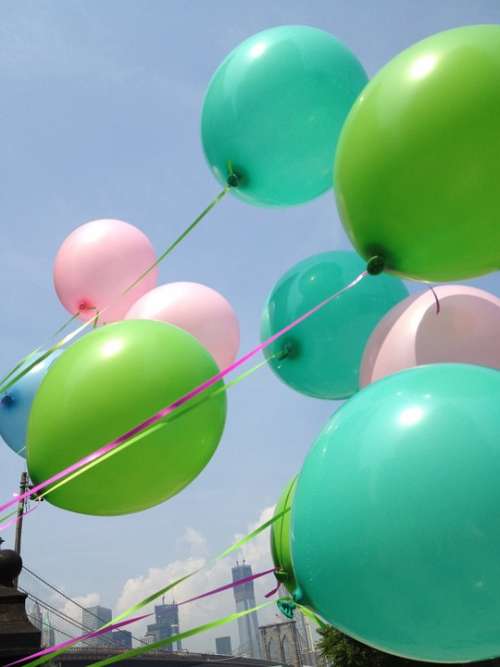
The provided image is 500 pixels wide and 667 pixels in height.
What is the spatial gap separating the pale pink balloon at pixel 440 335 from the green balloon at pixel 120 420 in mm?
849

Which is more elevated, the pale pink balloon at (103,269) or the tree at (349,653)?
the pale pink balloon at (103,269)

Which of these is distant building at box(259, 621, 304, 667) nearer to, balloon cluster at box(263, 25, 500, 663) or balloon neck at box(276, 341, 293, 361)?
balloon neck at box(276, 341, 293, 361)

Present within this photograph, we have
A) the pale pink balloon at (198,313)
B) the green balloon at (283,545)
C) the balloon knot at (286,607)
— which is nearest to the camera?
the balloon knot at (286,607)

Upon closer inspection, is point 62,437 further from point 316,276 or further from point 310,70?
point 310,70

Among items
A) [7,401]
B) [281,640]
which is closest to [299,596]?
[7,401]

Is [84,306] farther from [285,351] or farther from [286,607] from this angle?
[286,607]

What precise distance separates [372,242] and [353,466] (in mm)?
951

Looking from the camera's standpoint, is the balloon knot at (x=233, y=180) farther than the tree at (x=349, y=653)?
No

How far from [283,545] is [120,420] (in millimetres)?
1178

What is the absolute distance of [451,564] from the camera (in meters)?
1.68

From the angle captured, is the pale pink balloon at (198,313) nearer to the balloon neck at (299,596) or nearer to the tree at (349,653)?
the balloon neck at (299,596)

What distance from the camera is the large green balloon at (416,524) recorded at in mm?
1690

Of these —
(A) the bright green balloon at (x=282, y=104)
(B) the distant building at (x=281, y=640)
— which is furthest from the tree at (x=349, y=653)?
(B) the distant building at (x=281, y=640)

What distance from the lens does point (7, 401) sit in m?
4.60
